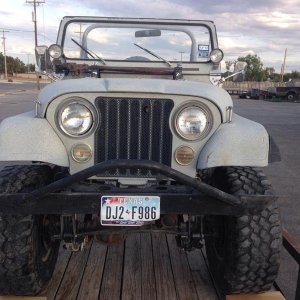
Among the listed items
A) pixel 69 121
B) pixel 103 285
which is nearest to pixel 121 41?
pixel 69 121

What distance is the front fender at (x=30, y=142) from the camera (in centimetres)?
265

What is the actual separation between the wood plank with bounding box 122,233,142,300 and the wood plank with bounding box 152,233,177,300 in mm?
129

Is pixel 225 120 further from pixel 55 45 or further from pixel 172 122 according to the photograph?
pixel 55 45

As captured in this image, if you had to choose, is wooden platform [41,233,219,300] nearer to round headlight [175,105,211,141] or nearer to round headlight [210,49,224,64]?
round headlight [175,105,211,141]

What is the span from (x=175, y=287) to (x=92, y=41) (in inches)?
98.9

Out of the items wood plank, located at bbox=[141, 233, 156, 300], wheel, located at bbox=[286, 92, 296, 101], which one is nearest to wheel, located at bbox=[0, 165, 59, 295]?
wood plank, located at bbox=[141, 233, 156, 300]

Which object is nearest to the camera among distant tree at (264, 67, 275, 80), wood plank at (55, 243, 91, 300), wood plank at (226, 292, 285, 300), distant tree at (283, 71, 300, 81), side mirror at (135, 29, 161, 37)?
wood plank at (226, 292, 285, 300)

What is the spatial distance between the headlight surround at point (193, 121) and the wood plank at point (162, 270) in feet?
3.76

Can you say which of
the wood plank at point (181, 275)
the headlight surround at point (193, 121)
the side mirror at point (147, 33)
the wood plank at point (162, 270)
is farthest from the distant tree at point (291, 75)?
the headlight surround at point (193, 121)

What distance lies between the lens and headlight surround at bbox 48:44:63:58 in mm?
4289

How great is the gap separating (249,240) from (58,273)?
150cm

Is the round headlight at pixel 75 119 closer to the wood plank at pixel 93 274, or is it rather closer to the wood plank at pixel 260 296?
the wood plank at pixel 93 274

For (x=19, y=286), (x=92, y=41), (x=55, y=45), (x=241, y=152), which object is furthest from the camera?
(x=92, y=41)

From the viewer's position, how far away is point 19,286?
2.96 m
